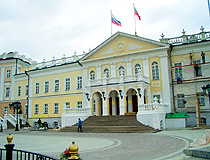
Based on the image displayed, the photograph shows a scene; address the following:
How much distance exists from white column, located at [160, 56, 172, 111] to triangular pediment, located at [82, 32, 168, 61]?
1790 millimetres

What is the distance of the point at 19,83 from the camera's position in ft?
129

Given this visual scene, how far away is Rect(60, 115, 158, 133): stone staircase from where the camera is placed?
774 inches

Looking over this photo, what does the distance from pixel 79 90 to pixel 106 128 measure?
477 inches

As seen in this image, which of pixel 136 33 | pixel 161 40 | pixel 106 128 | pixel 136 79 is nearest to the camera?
pixel 106 128

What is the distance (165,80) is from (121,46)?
23.5 ft

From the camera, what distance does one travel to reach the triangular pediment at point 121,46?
87.8 ft

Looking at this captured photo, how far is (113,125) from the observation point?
22203mm

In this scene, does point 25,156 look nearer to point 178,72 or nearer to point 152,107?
point 152,107

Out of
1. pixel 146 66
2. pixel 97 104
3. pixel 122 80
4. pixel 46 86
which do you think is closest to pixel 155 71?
pixel 146 66

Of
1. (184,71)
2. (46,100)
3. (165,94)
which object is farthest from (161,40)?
(46,100)

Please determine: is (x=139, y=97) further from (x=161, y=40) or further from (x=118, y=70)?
(x=161, y=40)

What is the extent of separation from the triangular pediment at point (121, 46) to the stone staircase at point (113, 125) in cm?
860

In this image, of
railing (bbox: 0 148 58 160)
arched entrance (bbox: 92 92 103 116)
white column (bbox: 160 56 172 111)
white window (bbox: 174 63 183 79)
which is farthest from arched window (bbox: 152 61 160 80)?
railing (bbox: 0 148 58 160)

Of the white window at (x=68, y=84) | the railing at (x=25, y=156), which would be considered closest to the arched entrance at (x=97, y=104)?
the white window at (x=68, y=84)
